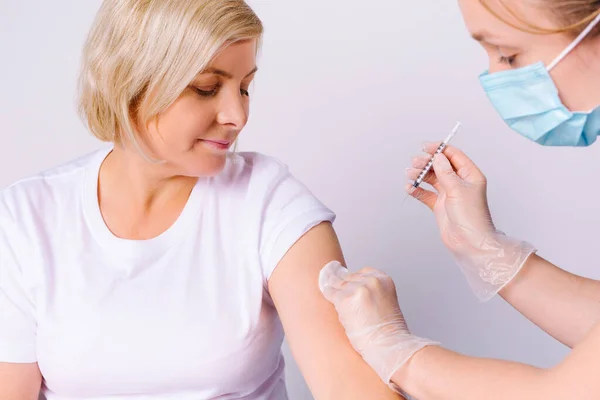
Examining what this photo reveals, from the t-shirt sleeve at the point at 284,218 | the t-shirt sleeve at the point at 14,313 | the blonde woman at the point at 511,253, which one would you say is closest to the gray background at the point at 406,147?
the blonde woman at the point at 511,253

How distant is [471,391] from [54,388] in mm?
942

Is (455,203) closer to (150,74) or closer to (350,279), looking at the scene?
(350,279)

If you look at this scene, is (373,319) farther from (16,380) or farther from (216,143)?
(16,380)

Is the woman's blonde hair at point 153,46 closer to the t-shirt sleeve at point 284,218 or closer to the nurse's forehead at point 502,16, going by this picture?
the t-shirt sleeve at point 284,218

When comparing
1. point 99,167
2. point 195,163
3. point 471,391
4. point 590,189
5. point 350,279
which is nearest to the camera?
point 471,391

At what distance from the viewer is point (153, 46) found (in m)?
1.63

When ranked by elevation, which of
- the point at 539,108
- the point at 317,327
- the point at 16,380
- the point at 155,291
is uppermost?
the point at 539,108

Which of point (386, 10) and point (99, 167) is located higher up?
point (386, 10)

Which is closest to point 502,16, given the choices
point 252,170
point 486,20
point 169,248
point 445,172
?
point 486,20

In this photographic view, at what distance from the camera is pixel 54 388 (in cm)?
181

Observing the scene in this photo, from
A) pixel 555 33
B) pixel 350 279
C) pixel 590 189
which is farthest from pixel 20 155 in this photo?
pixel 555 33

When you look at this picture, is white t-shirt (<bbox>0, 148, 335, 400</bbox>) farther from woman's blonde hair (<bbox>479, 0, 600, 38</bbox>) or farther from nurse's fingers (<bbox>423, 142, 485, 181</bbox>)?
woman's blonde hair (<bbox>479, 0, 600, 38</bbox>)

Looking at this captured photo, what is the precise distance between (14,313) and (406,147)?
1.27 m

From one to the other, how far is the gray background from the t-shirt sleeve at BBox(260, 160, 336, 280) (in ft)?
2.67
